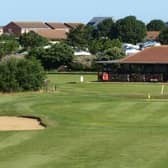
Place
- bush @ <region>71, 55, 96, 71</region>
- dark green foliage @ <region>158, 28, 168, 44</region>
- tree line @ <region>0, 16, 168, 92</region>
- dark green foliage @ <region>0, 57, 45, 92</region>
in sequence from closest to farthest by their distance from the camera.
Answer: dark green foliage @ <region>0, 57, 45, 92</region> → tree line @ <region>0, 16, 168, 92</region> → bush @ <region>71, 55, 96, 71</region> → dark green foliage @ <region>158, 28, 168, 44</region>

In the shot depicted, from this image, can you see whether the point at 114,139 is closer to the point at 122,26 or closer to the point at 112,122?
the point at 112,122

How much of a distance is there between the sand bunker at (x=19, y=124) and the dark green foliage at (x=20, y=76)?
723 inches

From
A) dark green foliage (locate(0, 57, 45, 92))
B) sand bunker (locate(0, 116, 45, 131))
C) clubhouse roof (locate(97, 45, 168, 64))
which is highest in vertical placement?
clubhouse roof (locate(97, 45, 168, 64))

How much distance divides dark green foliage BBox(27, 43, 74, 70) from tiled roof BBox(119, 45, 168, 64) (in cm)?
2771

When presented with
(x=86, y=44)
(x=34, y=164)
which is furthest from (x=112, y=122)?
(x=86, y=44)

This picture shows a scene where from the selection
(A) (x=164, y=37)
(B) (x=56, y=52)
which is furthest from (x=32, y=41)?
(B) (x=56, y=52)

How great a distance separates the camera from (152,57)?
7556cm

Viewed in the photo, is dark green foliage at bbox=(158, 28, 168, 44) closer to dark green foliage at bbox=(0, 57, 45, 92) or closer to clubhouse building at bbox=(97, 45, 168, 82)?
clubhouse building at bbox=(97, 45, 168, 82)

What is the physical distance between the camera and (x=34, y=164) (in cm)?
1527

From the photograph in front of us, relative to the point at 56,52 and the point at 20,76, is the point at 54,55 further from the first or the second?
the point at 20,76

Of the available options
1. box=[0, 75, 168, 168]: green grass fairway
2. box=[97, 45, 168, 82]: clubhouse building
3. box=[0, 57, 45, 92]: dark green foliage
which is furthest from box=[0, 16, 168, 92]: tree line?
box=[0, 75, 168, 168]: green grass fairway

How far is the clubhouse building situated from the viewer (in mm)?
71787

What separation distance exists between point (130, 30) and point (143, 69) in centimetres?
10709

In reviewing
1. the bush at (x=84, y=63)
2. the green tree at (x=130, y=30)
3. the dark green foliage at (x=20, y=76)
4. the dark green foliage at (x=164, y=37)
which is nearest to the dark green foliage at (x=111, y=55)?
the bush at (x=84, y=63)
